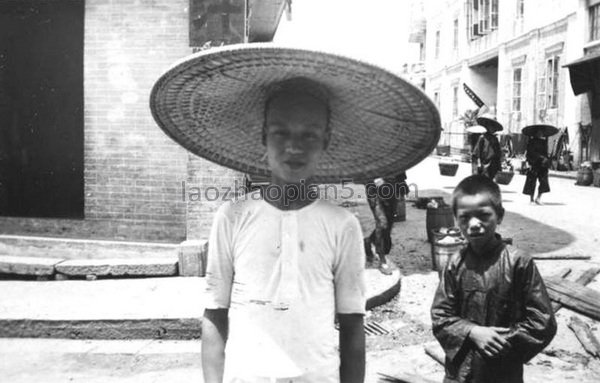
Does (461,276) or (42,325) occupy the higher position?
(461,276)

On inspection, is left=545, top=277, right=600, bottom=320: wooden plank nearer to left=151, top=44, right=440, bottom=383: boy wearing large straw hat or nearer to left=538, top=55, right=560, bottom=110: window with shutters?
left=151, top=44, right=440, bottom=383: boy wearing large straw hat

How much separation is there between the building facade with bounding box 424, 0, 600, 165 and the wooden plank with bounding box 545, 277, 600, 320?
1531 centimetres

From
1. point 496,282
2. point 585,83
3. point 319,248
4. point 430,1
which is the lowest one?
point 496,282

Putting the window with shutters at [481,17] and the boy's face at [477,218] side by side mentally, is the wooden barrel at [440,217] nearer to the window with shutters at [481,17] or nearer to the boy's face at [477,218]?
the boy's face at [477,218]

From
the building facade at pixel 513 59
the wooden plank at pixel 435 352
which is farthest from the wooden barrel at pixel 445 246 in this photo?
the building facade at pixel 513 59

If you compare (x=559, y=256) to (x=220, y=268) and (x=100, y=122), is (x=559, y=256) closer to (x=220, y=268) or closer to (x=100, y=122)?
(x=100, y=122)

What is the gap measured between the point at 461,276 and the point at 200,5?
4625mm

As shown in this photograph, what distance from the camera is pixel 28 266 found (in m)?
6.24

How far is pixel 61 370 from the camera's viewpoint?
4109 millimetres

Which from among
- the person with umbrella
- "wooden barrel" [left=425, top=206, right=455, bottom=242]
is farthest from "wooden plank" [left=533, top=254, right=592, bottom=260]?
the person with umbrella

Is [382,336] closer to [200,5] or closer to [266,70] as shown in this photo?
[266,70]

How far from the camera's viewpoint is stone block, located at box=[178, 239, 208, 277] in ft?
19.9

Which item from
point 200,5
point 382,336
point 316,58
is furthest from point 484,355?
point 200,5

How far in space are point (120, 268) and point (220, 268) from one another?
4770 millimetres
